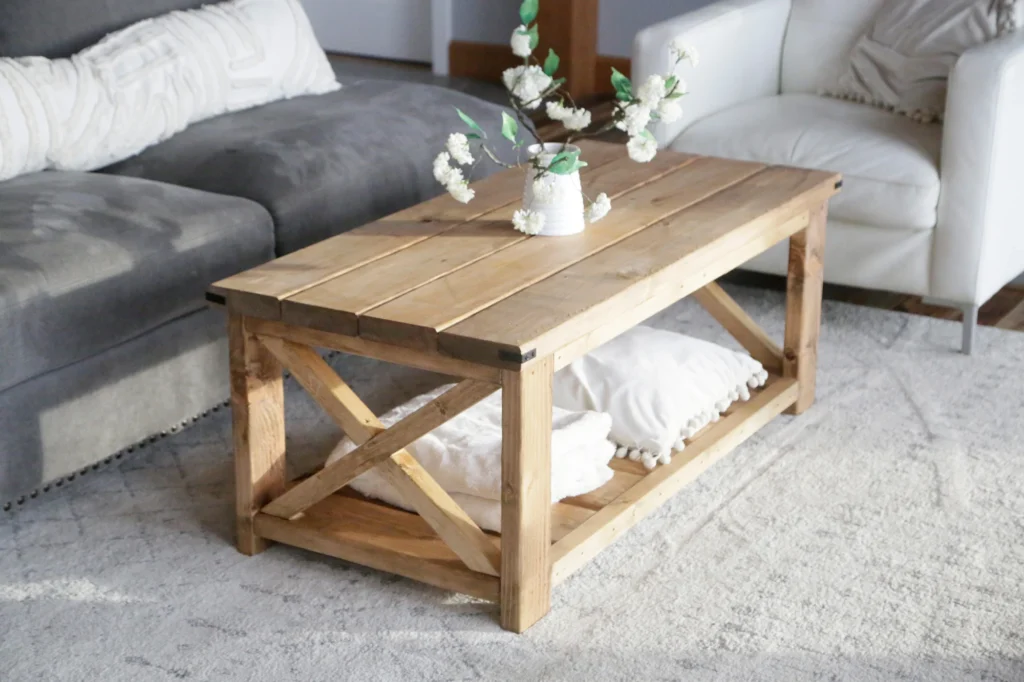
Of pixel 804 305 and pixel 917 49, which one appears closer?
pixel 804 305

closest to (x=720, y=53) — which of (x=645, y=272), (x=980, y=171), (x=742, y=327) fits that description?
(x=980, y=171)

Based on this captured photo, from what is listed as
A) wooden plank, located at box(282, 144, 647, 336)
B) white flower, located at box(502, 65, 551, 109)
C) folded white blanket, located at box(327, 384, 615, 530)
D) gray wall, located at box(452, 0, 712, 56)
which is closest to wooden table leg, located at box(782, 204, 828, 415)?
→ wooden plank, located at box(282, 144, 647, 336)

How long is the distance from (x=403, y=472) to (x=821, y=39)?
2.02 m

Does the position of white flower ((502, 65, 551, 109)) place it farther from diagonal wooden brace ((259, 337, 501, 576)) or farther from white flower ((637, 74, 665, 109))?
diagonal wooden brace ((259, 337, 501, 576))

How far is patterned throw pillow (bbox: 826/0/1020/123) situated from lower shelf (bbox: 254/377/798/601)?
1316mm

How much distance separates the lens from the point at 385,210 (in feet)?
9.78

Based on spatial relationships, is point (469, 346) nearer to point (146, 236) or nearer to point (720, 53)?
point (146, 236)

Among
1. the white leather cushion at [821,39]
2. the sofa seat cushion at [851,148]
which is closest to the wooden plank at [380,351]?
the sofa seat cushion at [851,148]

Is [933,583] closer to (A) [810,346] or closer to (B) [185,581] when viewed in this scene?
(A) [810,346]

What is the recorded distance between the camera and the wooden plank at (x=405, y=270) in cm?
197

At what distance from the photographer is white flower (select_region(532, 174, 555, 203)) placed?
224cm

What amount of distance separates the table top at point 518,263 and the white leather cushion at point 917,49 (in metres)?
0.72

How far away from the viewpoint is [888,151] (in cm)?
303

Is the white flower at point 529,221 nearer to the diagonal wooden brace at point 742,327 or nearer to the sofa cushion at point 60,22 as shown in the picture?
the diagonal wooden brace at point 742,327
